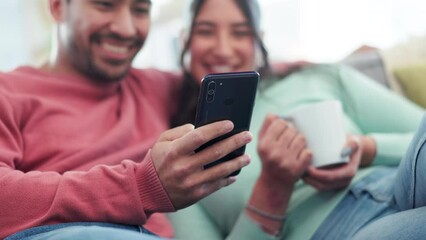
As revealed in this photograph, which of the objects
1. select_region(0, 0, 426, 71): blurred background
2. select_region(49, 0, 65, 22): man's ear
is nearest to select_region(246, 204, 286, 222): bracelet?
select_region(49, 0, 65, 22): man's ear

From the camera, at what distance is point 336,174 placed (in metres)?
0.94

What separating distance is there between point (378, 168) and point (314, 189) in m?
0.14

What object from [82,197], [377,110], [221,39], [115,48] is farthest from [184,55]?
[82,197]

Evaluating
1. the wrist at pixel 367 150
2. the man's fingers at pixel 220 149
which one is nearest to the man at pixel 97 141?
the man's fingers at pixel 220 149

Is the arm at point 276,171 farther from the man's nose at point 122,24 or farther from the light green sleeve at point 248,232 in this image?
the man's nose at point 122,24

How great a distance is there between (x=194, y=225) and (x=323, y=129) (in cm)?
31

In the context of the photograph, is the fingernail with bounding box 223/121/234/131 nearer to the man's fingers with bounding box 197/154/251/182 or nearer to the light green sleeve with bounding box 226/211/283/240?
the man's fingers with bounding box 197/154/251/182

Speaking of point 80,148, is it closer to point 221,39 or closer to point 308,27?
point 221,39

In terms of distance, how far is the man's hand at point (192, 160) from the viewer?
0.68 meters

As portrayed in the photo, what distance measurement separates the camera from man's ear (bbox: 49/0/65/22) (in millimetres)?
1057

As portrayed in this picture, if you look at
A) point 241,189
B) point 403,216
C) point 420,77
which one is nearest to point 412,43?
point 420,77

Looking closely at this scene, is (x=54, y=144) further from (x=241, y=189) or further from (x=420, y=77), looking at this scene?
(x=420, y=77)

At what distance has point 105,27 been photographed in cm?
100

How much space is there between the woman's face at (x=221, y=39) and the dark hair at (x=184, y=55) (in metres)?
0.01
